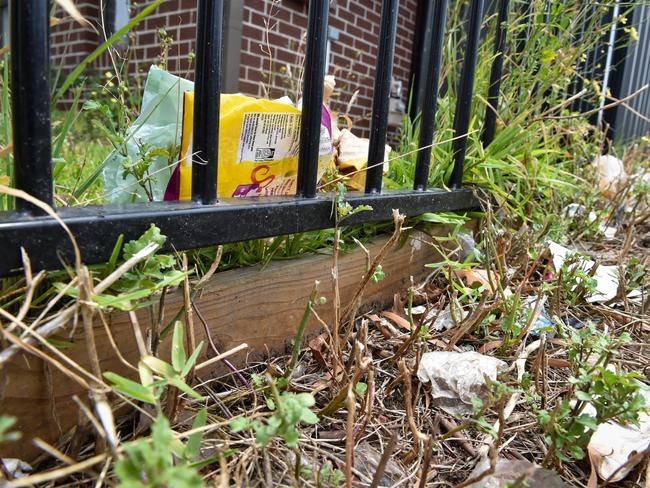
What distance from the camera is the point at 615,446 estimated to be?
0.89m

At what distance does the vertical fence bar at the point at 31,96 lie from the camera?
2.24 feet

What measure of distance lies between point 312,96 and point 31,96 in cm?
56

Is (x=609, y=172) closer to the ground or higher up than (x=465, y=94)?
closer to the ground

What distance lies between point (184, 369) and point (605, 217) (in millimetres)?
2274

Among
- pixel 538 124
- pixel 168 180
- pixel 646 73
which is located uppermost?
pixel 646 73

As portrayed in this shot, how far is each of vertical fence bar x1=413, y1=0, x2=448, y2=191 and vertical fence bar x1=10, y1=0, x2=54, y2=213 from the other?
1028 mm

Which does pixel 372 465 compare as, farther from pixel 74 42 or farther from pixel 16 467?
pixel 74 42

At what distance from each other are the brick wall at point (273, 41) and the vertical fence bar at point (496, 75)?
1613 mm

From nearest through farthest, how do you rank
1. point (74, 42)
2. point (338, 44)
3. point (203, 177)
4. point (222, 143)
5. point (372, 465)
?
point (372, 465)
point (203, 177)
point (222, 143)
point (74, 42)
point (338, 44)

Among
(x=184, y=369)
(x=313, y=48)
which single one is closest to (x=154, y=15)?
(x=313, y=48)

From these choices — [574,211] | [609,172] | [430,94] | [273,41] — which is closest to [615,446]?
[430,94]

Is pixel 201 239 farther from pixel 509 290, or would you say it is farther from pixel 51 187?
pixel 509 290

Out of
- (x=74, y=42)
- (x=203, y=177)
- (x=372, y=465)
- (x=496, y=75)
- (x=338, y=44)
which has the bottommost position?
(x=372, y=465)

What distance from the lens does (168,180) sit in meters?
1.11
